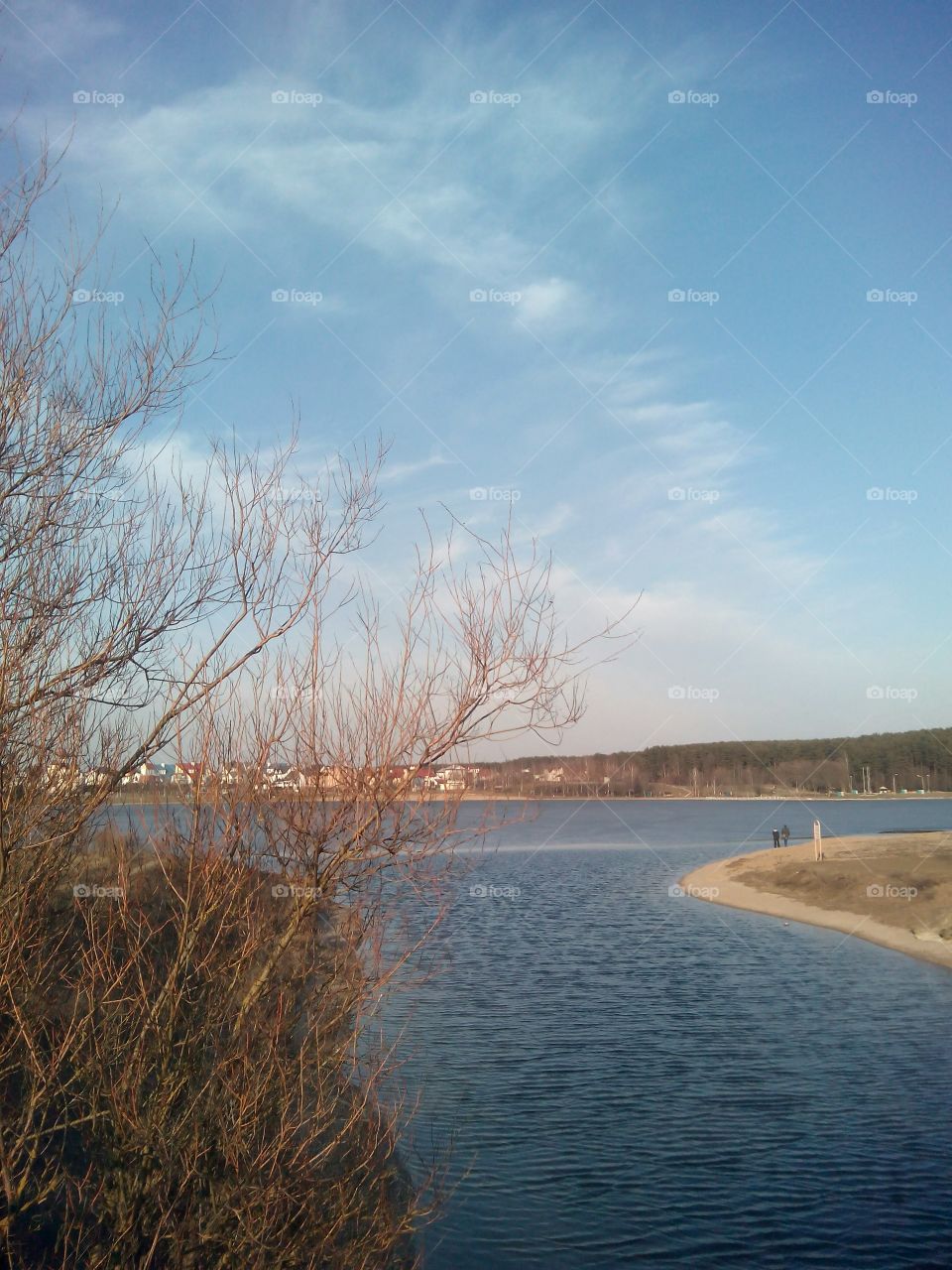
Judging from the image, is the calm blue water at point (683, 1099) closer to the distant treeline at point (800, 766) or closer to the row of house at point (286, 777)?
the row of house at point (286, 777)

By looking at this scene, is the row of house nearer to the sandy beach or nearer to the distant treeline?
the sandy beach

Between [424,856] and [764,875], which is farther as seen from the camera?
[764,875]

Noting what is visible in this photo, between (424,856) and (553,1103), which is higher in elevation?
(424,856)

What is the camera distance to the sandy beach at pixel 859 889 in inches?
1097

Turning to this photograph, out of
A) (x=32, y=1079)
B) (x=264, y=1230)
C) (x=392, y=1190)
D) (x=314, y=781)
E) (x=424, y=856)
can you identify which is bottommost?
(x=392, y=1190)

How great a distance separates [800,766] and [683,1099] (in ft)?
361

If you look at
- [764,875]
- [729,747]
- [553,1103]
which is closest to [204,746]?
[553,1103]

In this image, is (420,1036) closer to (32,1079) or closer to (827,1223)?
(827,1223)

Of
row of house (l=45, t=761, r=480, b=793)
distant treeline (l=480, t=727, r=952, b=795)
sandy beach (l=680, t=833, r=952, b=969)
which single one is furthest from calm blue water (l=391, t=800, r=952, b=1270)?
distant treeline (l=480, t=727, r=952, b=795)

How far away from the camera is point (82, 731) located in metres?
6.89

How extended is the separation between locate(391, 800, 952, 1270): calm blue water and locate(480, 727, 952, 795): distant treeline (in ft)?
234

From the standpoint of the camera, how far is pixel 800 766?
11925 centimetres

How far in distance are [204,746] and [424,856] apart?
1.62 meters

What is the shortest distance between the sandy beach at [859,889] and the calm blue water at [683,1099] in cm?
156
